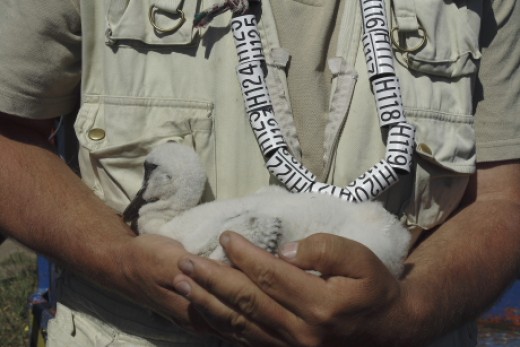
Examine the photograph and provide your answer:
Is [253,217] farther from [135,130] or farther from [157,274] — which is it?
[135,130]

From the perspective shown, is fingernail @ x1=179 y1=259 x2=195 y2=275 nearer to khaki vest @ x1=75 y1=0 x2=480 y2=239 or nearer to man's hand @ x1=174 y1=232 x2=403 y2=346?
man's hand @ x1=174 y1=232 x2=403 y2=346

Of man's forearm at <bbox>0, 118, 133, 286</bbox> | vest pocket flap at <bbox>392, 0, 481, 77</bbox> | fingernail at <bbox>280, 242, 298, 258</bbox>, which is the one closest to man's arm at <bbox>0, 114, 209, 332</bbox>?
man's forearm at <bbox>0, 118, 133, 286</bbox>

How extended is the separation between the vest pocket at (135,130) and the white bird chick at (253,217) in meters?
0.06

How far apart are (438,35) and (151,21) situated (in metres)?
0.70

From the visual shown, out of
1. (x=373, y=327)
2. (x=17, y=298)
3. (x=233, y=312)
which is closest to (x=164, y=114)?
(x=233, y=312)

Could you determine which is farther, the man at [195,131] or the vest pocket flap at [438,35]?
the vest pocket flap at [438,35]

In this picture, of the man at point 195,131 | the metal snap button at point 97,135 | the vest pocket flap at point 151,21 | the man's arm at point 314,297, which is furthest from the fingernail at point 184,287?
the vest pocket flap at point 151,21

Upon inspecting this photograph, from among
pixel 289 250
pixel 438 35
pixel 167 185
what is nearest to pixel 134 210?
pixel 167 185

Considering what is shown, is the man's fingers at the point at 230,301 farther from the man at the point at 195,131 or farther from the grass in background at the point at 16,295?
the grass in background at the point at 16,295

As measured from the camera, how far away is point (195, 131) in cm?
202

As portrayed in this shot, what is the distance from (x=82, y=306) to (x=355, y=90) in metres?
0.85

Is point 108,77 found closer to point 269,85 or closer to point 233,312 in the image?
point 269,85

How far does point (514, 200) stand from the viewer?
92.8 inches

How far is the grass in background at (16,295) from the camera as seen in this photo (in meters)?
4.70
